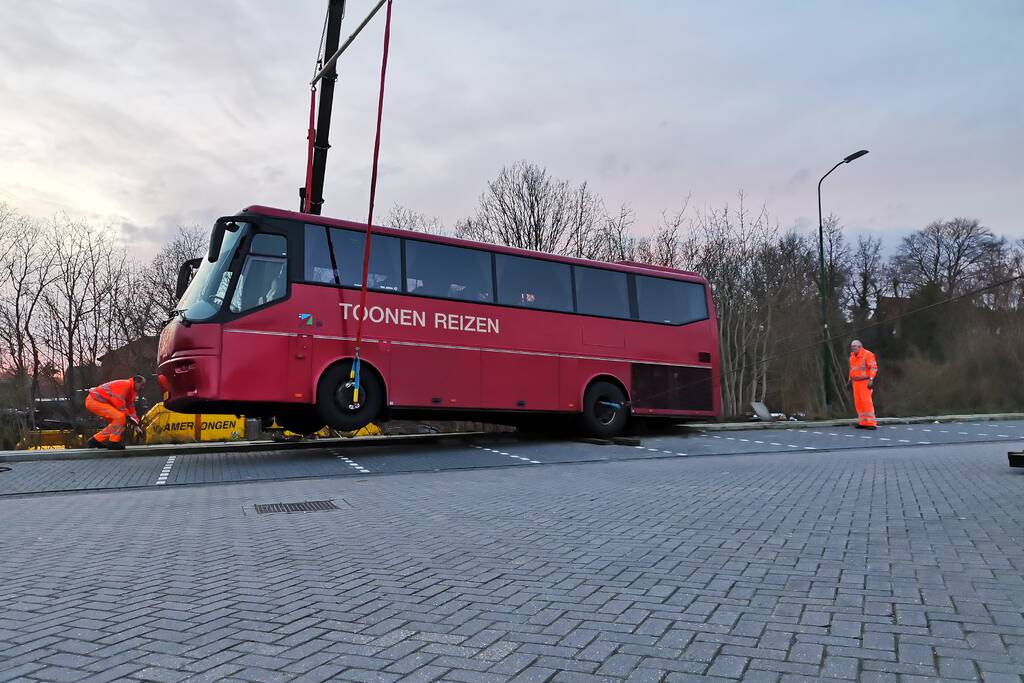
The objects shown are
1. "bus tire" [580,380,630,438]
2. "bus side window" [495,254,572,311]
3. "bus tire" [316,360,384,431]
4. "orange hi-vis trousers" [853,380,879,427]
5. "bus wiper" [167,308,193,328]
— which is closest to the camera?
"bus wiper" [167,308,193,328]

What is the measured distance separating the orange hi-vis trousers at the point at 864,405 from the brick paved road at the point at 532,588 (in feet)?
35.7

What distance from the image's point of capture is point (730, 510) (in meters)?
6.67

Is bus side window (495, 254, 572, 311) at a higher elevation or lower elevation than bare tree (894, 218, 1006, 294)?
lower

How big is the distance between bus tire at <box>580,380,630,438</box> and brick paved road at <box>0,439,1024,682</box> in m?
7.71

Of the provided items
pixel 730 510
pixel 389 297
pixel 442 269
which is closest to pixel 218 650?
pixel 730 510

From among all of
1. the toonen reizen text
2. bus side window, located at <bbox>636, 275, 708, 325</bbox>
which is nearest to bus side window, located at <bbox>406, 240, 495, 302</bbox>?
the toonen reizen text

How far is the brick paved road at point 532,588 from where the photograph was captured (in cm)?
306

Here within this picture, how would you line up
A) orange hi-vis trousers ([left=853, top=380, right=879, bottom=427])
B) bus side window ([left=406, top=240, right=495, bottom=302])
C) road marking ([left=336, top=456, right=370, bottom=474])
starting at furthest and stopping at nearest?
orange hi-vis trousers ([left=853, top=380, right=879, bottom=427]), bus side window ([left=406, top=240, right=495, bottom=302]), road marking ([left=336, top=456, right=370, bottom=474])

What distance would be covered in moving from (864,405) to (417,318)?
11.4 m

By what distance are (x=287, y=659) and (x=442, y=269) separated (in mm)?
11436

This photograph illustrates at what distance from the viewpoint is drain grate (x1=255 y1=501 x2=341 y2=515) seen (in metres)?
7.45

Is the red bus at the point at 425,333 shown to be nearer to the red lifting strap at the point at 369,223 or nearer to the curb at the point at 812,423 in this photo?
the red lifting strap at the point at 369,223

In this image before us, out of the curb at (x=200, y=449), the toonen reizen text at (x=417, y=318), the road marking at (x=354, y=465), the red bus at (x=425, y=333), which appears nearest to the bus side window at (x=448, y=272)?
the red bus at (x=425, y=333)

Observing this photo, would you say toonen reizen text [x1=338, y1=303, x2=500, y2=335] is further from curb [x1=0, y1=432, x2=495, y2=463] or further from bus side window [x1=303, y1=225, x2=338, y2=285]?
curb [x1=0, y1=432, x2=495, y2=463]
